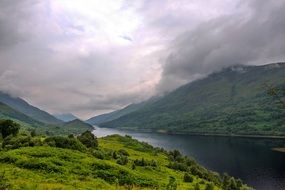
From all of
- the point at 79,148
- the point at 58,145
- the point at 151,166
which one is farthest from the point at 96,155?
the point at 151,166

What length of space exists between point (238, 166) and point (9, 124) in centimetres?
11224

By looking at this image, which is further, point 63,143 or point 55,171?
point 63,143

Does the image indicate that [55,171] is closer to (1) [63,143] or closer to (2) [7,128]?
(1) [63,143]

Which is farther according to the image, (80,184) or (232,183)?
(232,183)

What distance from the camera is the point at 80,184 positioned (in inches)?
1676

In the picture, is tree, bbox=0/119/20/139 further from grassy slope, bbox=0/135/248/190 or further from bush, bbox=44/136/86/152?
grassy slope, bbox=0/135/248/190

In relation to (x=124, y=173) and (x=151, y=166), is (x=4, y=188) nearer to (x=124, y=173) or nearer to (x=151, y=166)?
(x=124, y=173)

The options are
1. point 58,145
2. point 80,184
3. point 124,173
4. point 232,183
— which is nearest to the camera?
point 80,184

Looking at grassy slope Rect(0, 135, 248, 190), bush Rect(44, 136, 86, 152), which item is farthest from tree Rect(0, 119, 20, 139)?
grassy slope Rect(0, 135, 248, 190)

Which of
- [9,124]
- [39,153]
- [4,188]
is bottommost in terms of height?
[4,188]

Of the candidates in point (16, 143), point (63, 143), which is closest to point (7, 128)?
point (16, 143)

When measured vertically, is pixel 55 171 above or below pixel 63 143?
below

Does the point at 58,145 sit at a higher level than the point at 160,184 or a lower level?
higher

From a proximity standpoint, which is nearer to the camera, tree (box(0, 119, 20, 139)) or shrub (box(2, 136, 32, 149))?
shrub (box(2, 136, 32, 149))
